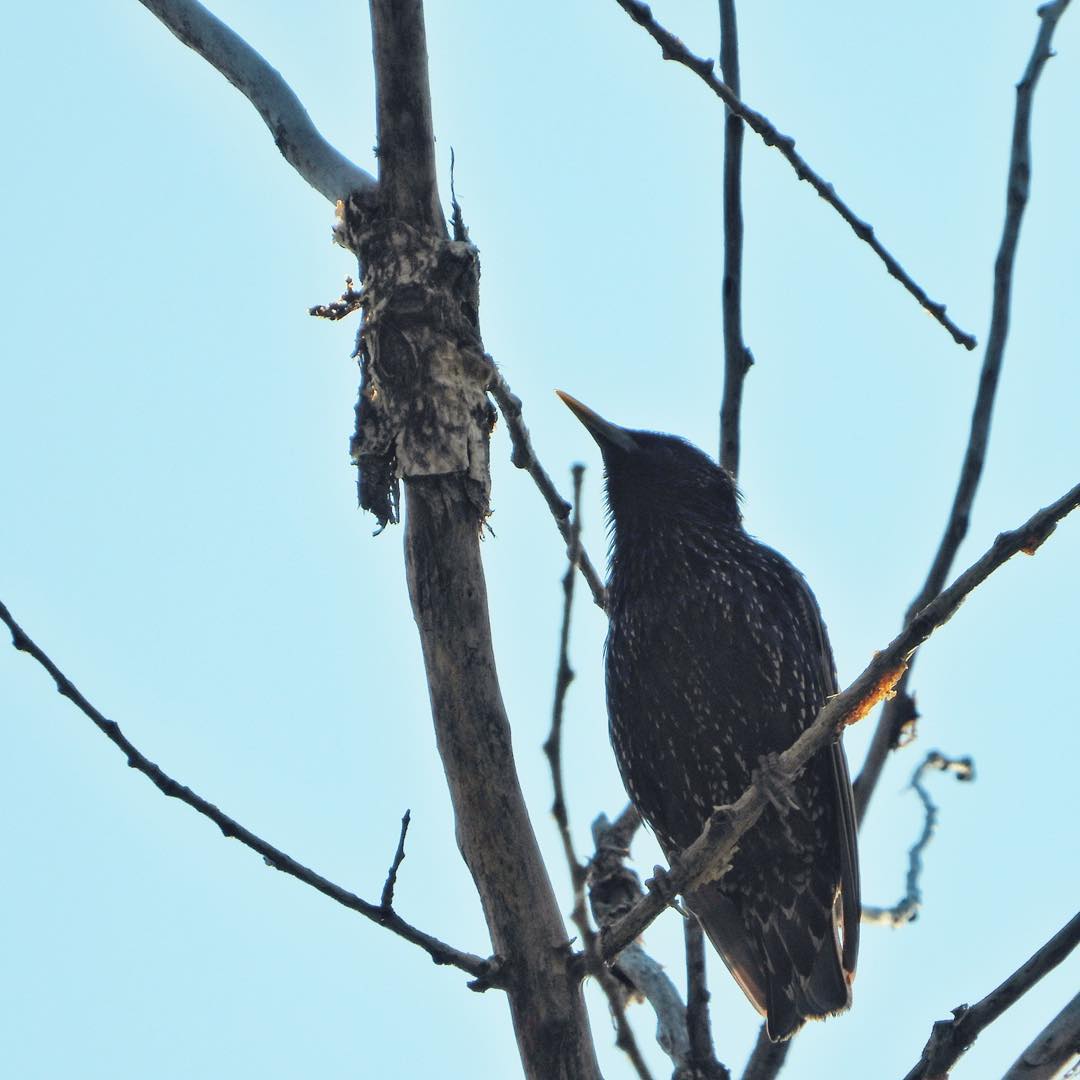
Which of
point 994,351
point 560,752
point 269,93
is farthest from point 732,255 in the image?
point 560,752

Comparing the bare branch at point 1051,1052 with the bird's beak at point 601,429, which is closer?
the bare branch at point 1051,1052

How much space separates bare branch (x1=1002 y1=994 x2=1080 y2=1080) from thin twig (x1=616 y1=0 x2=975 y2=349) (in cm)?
168

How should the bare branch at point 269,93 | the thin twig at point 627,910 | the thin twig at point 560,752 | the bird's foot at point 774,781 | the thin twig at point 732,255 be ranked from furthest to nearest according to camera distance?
the thin twig at point 627,910 → the thin twig at point 732,255 → the bird's foot at point 774,781 → the bare branch at point 269,93 → the thin twig at point 560,752

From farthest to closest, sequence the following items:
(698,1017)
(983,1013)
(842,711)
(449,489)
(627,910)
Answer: (627,910) < (698,1017) < (842,711) < (449,489) < (983,1013)

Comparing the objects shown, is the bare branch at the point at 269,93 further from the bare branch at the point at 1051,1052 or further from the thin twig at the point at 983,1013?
the bare branch at the point at 1051,1052

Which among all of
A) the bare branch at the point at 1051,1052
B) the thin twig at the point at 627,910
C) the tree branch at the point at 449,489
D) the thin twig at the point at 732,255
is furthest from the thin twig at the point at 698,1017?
the thin twig at the point at 732,255

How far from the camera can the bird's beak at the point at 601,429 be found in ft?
20.2

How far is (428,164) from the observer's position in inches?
131

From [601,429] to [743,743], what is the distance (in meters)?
1.56

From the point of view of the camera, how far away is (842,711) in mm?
3383

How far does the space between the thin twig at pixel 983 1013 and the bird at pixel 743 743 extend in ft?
6.73

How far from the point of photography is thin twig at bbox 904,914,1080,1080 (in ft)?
10.0

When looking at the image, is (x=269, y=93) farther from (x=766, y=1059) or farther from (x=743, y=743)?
(x=766, y=1059)

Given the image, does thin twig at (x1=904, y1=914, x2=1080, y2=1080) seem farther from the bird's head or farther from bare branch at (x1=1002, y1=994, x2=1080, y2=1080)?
the bird's head
